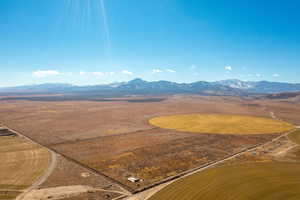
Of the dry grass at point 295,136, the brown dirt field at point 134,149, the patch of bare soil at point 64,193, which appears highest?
the patch of bare soil at point 64,193

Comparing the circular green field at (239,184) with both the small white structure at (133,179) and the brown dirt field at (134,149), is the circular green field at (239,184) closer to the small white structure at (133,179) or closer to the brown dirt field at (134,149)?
the brown dirt field at (134,149)

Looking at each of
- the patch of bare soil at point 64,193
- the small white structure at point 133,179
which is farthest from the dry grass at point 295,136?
the patch of bare soil at point 64,193

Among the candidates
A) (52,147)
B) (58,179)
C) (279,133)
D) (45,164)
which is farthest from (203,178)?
(279,133)

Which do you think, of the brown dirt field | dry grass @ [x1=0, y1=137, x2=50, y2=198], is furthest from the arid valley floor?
dry grass @ [x1=0, y1=137, x2=50, y2=198]

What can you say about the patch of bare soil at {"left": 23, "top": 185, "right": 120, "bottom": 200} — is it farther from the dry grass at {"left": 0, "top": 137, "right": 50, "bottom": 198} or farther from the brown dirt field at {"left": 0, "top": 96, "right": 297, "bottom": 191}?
the dry grass at {"left": 0, "top": 137, "right": 50, "bottom": 198}

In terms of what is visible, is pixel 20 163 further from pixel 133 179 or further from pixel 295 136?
pixel 295 136

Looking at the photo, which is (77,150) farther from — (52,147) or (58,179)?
(58,179)

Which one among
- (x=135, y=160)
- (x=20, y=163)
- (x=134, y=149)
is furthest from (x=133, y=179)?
(x=20, y=163)
